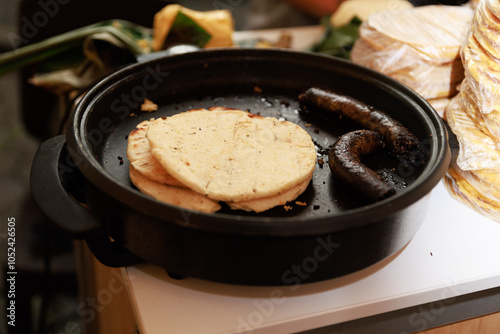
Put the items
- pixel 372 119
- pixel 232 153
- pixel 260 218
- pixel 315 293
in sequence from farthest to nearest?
pixel 372 119, pixel 232 153, pixel 315 293, pixel 260 218

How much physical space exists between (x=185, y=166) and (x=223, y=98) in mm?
617

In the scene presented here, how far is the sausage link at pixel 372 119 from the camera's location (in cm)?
144

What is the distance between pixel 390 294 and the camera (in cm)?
122

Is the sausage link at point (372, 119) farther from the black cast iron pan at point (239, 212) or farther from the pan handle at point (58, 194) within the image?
the pan handle at point (58, 194)

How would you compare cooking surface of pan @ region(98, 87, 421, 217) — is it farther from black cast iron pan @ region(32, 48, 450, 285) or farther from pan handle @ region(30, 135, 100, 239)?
pan handle @ region(30, 135, 100, 239)

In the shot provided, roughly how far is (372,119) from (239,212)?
602 mm

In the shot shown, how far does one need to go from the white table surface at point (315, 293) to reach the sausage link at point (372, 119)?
0.93 feet

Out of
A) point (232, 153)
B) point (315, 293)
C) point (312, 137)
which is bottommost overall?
point (315, 293)

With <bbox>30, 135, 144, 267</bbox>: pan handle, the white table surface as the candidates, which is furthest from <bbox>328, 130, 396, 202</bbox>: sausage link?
<bbox>30, 135, 144, 267</bbox>: pan handle

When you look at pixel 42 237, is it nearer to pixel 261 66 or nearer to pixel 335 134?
pixel 261 66

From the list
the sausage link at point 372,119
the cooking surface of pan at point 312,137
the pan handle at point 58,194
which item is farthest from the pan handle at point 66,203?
the sausage link at point 372,119

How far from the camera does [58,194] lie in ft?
3.73

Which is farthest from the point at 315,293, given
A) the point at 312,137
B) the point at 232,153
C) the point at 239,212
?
the point at 312,137

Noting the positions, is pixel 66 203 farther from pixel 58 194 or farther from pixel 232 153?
pixel 232 153
